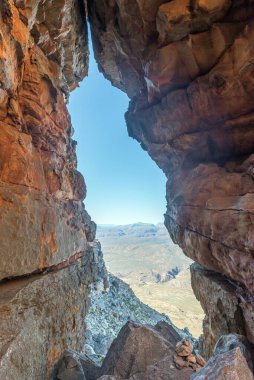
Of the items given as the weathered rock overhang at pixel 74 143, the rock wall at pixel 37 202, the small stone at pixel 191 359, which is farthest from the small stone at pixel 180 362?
the rock wall at pixel 37 202

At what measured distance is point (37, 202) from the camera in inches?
396

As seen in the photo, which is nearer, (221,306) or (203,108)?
(221,306)

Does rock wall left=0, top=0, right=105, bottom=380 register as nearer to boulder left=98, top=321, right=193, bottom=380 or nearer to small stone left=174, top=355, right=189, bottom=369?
boulder left=98, top=321, right=193, bottom=380

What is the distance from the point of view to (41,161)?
37.8ft

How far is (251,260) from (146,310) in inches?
2043

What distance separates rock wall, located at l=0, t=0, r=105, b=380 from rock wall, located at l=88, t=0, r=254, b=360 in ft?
18.6

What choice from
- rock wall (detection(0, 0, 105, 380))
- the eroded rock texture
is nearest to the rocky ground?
the eroded rock texture

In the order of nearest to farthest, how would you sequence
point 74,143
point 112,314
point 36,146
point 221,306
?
point 36,146 → point 221,306 → point 74,143 → point 112,314

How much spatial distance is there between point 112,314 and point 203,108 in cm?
4678

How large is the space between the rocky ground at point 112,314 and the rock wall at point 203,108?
91.6ft

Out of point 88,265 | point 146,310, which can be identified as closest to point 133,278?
point 146,310

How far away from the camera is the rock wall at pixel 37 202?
8195 mm

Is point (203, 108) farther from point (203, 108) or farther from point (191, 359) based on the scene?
point (191, 359)

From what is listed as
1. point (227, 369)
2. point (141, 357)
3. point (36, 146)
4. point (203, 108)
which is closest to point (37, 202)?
point (36, 146)
